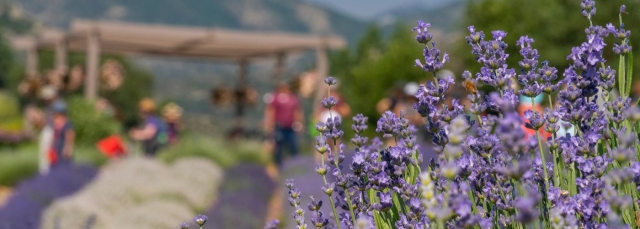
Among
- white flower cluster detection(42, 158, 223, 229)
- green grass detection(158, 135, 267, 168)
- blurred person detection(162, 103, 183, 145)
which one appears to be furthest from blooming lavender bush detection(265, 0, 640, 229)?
blurred person detection(162, 103, 183, 145)

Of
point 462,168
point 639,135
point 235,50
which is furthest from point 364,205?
point 235,50

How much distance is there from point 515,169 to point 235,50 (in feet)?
61.2

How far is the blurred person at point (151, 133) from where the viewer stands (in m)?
11.5

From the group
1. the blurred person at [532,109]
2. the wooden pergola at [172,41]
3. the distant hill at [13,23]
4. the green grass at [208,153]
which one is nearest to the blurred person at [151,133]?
the green grass at [208,153]

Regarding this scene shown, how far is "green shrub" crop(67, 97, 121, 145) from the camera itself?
47.1 ft

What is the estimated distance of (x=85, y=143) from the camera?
1450cm

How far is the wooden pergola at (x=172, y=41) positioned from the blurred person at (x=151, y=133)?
110 inches

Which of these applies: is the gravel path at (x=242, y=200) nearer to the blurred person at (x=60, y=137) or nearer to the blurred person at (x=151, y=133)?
the blurred person at (x=151, y=133)

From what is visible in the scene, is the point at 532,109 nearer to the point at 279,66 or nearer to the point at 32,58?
the point at 279,66

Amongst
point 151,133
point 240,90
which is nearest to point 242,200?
point 151,133

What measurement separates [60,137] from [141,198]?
7.52 ft

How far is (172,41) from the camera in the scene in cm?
1596

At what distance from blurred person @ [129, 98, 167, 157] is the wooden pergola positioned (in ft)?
9.13

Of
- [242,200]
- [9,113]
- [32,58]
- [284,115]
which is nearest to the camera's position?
[242,200]
